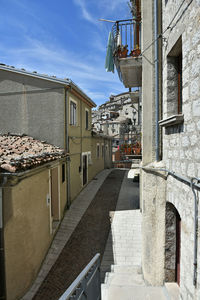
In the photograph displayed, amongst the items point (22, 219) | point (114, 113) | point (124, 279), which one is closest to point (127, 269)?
point (124, 279)

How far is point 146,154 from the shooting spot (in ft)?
18.2

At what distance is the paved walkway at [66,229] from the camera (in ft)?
19.7

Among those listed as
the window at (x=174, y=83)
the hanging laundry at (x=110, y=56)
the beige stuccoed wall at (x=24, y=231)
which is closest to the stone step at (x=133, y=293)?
the beige stuccoed wall at (x=24, y=231)

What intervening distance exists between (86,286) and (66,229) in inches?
257

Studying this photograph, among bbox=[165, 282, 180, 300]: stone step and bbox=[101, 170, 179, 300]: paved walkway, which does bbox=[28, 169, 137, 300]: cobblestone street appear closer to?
bbox=[101, 170, 179, 300]: paved walkway

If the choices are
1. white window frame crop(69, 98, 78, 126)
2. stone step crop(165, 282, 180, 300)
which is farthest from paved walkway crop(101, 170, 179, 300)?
white window frame crop(69, 98, 78, 126)

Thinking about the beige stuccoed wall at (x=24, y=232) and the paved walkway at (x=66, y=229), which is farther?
the paved walkway at (x=66, y=229)

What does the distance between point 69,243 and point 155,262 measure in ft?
13.4

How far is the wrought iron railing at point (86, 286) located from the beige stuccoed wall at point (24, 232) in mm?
2917

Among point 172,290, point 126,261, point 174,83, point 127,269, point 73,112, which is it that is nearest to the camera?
point 174,83

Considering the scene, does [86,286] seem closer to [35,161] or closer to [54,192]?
[35,161]

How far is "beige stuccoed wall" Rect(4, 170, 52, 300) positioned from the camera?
489 centimetres

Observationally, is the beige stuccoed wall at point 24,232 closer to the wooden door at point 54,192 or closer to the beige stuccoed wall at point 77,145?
the wooden door at point 54,192

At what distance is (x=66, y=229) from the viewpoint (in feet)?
28.4
